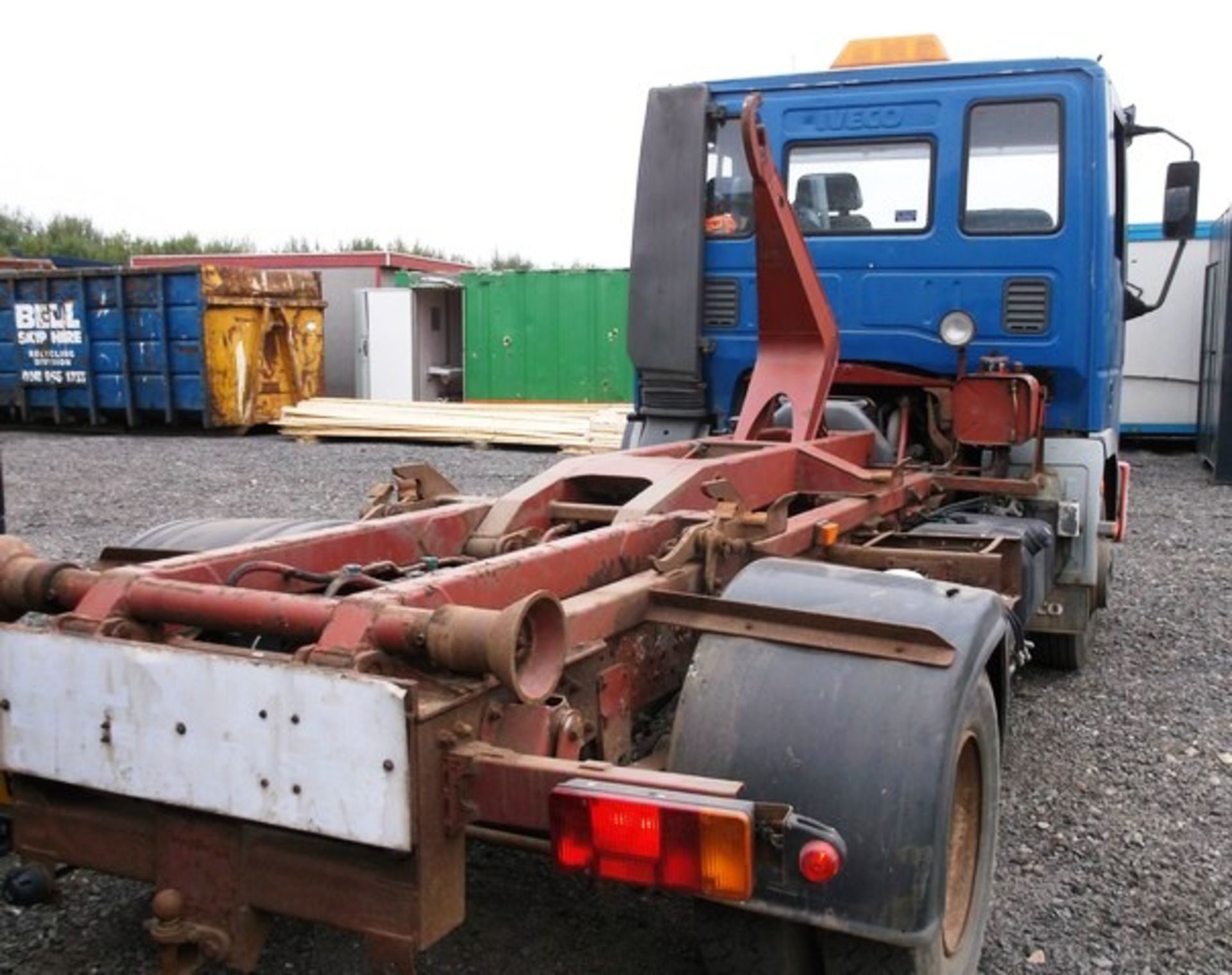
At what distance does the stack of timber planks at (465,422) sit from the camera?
53.1 ft

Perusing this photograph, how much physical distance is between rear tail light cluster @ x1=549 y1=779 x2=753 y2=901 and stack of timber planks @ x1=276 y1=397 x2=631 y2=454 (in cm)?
1323

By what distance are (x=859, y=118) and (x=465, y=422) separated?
457 inches

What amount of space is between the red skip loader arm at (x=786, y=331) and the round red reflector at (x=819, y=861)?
2742mm

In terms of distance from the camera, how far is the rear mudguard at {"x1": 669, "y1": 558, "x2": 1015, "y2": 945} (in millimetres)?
2375

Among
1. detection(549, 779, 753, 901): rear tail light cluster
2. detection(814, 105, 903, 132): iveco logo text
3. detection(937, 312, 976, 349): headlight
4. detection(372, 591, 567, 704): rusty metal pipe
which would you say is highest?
detection(814, 105, 903, 132): iveco logo text

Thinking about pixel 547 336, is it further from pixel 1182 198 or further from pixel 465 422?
pixel 1182 198

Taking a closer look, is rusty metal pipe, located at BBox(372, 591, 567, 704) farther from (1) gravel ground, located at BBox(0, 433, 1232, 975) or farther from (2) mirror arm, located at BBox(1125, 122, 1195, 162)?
(2) mirror arm, located at BBox(1125, 122, 1195, 162)

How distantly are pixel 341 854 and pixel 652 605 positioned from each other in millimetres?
999

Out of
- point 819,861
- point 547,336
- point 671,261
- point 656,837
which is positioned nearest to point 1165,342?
point 547,336

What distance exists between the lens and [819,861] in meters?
2.27

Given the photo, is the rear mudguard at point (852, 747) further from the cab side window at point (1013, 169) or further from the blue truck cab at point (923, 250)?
the cab side window at point (1013, 169)

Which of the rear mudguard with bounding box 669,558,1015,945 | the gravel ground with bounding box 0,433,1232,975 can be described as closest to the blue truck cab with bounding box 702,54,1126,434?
the gravel ground with bounding box 0,433,1232,975

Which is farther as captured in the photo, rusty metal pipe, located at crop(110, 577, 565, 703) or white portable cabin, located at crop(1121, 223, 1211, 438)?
white portable cabin, located at crop(1121, 223, 1211, 438)

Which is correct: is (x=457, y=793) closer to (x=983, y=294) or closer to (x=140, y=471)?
(x=983, y=294)
